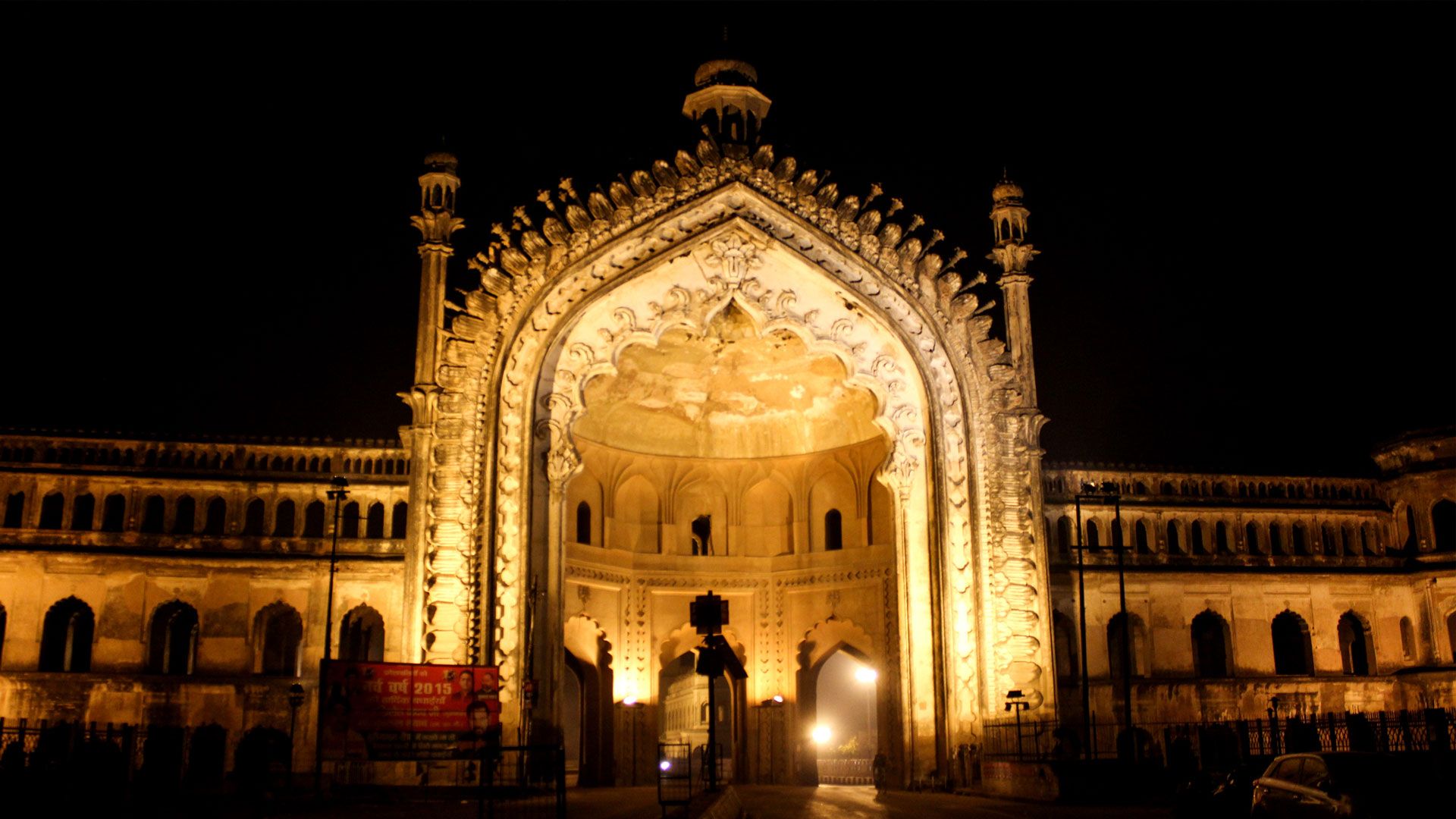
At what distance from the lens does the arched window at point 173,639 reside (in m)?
36.8

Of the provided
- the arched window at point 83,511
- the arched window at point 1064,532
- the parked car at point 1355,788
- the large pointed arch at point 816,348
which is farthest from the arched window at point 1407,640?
the arched window at point 83,511

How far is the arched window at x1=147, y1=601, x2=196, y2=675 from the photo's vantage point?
121 feet

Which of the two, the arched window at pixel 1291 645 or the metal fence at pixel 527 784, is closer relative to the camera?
the metal fence at pixel 527 784

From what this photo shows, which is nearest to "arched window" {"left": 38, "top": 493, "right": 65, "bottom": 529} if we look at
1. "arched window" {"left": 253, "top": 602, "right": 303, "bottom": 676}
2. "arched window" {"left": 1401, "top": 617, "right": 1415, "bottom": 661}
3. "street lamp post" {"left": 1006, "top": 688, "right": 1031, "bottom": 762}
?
"arched window" {"left": 253, "top": 602, "right": 303, "bottom": 676}

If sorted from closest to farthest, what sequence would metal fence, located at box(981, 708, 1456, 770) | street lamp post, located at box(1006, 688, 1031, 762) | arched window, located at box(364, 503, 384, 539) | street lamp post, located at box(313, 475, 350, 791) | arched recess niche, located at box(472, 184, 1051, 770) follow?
street lamp post, located at box(313, 475, 350, 791) → metal fence, located at box(981, 708, 1456, 770) → street lamp post, located at box(1006, 688, 1031, 762) → arched recess niche, located at box(472, 184, 1051, 770) → arched window, located at box(364, 503, 384, 539)

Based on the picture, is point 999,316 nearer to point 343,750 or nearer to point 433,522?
point 433,522

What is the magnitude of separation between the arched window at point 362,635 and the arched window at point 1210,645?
25.3m

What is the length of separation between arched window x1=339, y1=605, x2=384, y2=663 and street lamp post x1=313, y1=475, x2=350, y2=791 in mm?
1137

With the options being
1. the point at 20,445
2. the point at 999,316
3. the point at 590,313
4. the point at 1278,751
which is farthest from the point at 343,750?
the point at 999,316

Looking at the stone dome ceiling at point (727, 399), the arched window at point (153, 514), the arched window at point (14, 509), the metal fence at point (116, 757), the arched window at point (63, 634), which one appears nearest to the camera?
the metal fence at point (116, 757)

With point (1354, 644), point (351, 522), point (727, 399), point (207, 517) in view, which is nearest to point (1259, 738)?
point (1354, 644)

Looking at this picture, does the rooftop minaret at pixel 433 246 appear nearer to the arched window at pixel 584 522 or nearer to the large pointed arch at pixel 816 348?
the large pointed arch at pixel 816 348

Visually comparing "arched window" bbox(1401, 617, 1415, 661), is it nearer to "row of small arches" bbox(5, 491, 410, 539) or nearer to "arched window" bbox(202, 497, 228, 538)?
"row of small arches" bbox(5, 491, 410, 539)

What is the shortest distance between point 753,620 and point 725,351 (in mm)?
9569
